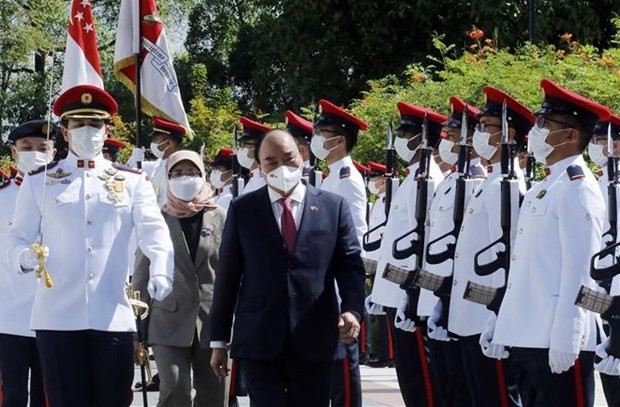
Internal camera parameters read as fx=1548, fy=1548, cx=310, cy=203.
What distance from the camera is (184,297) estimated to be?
8.97 metres

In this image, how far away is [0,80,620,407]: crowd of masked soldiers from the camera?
6805mm

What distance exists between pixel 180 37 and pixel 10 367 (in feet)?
100

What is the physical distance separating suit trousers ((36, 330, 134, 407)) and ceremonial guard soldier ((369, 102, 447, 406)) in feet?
7.37

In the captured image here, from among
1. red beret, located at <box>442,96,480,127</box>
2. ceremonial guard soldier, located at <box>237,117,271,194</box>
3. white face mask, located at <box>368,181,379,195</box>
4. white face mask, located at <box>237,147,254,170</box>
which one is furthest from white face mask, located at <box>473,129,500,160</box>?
white face mask, located at <box>368,181,379,195</box>

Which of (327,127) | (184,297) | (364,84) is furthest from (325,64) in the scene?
(184,297)

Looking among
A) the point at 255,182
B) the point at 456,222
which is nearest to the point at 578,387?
the point at 456,222

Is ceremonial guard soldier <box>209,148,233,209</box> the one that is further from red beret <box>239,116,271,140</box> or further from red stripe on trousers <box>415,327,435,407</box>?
red stripe on trousers <box>415,327,435,407</box>

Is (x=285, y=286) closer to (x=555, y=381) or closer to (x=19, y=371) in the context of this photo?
(x=555, y=381)

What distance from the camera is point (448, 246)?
8.88 meters

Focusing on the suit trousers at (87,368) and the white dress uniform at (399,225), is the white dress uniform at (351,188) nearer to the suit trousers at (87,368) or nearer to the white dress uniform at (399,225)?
the white dress uniform at (399,225)

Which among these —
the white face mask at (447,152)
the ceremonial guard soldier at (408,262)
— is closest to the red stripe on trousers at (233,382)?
the ceremonial guard soldier at (408,262)

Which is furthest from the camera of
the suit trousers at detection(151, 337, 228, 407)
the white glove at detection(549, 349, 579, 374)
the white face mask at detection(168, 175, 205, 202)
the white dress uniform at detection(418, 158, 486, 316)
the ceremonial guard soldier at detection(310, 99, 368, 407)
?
the ceremonial guard soldier at detection(310, 99, 368, 407)

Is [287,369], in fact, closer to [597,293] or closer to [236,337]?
[236,337]

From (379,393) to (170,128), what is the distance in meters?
2.95
